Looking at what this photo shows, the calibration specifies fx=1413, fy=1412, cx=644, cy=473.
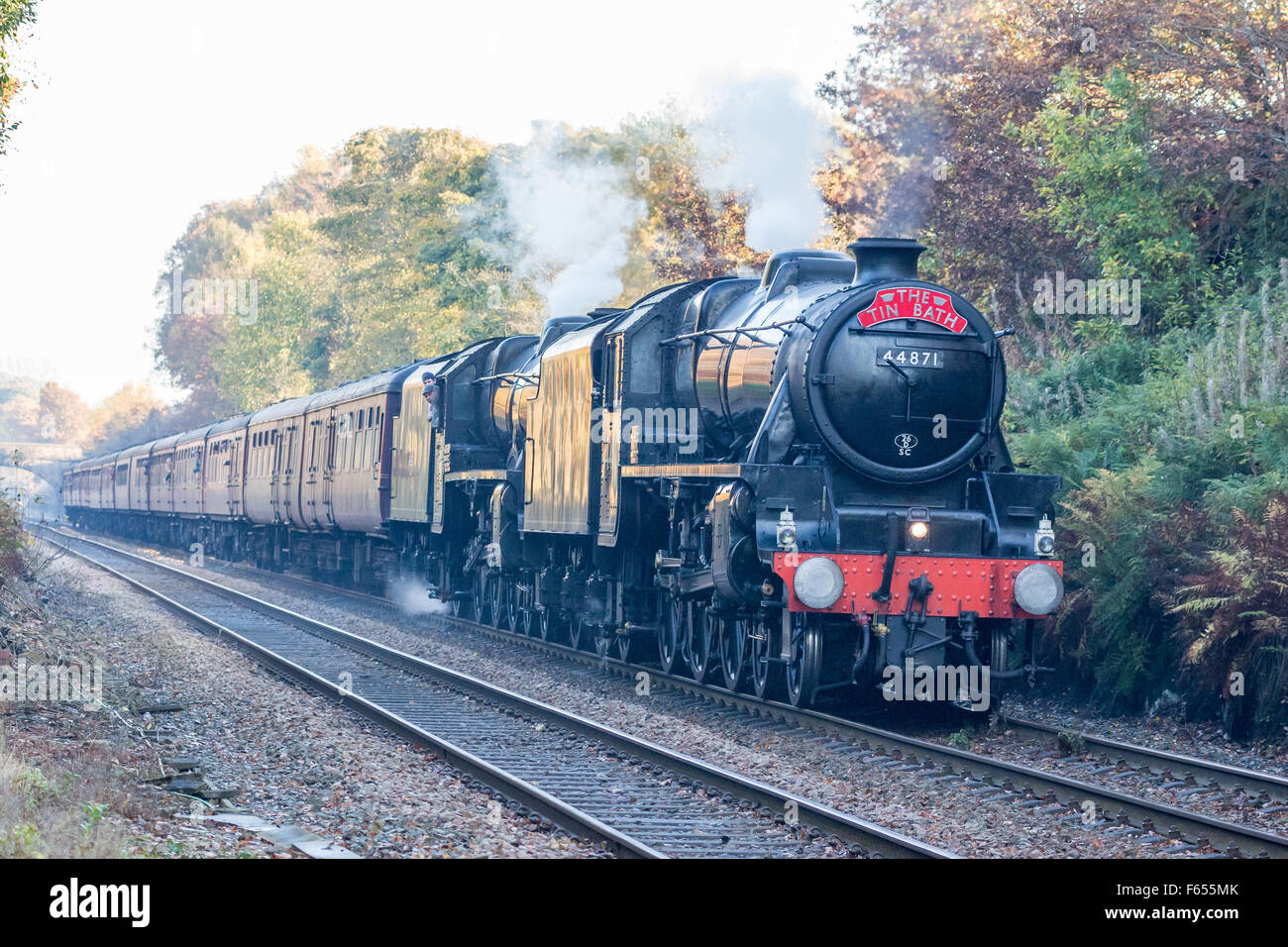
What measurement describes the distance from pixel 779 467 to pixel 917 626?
5.09 ft

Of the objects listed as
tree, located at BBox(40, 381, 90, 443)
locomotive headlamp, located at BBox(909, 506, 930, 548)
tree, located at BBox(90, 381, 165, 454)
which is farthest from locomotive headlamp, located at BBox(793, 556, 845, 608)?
tree, located at BBox(40, 381, 90, 443)

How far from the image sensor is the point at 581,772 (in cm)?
921

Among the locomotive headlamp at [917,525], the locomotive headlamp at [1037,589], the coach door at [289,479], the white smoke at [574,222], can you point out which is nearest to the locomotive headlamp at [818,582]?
the locomotive headlamp at [917,525]

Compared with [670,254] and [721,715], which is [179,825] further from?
[670,254]

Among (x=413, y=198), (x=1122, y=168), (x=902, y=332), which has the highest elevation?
(x=413, y=198)

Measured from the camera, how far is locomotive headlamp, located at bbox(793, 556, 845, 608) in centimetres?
1010

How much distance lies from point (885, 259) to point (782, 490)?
2.08 m

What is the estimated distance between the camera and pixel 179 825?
7344mm

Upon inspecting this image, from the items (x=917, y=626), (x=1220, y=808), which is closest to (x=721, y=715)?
(x=917, y=626)

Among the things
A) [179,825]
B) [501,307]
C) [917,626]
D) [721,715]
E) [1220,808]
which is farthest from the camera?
[501,307]

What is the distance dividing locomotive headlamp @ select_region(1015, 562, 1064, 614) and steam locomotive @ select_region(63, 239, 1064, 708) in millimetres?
16
